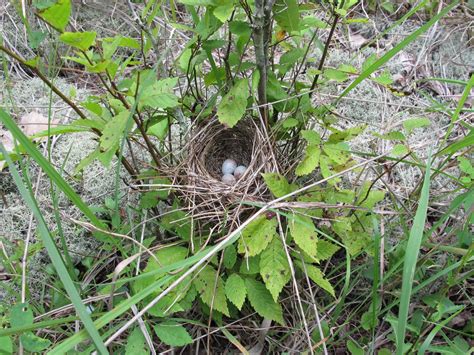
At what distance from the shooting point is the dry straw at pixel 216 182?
1285 millimetres

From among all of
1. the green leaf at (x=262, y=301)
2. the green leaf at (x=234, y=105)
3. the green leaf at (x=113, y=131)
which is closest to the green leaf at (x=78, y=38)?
the green leaf at (x=113, y=131)

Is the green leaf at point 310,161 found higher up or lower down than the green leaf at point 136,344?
higher up

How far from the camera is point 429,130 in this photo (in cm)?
198

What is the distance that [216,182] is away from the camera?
1371 millimetres

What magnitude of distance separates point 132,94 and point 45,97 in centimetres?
113

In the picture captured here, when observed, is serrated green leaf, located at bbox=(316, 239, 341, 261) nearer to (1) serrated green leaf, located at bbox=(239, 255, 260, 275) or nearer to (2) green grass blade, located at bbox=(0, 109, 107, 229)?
(1) serrated green leaf, located at bbox=(239, 255, 260, 275)

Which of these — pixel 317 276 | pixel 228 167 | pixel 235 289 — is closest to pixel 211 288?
pixel 235 289

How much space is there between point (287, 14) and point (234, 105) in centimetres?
27

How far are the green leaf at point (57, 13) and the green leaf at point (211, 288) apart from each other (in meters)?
0.70

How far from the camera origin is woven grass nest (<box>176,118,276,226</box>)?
1287mm

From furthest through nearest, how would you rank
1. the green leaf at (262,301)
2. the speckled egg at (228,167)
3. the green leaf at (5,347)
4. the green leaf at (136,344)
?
1. the speckled egg at (228,167)
2. the green leaf at (262,301)
3. the green leaf at (136,344)
4. the green leaf at (5,347)

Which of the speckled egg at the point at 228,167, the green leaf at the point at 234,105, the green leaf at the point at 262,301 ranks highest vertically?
the green leaf at the point at 234,105

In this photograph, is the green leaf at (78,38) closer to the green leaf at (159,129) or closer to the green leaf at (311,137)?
the green leaf at (159,129)

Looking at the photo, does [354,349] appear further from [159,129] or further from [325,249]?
[159,129]
